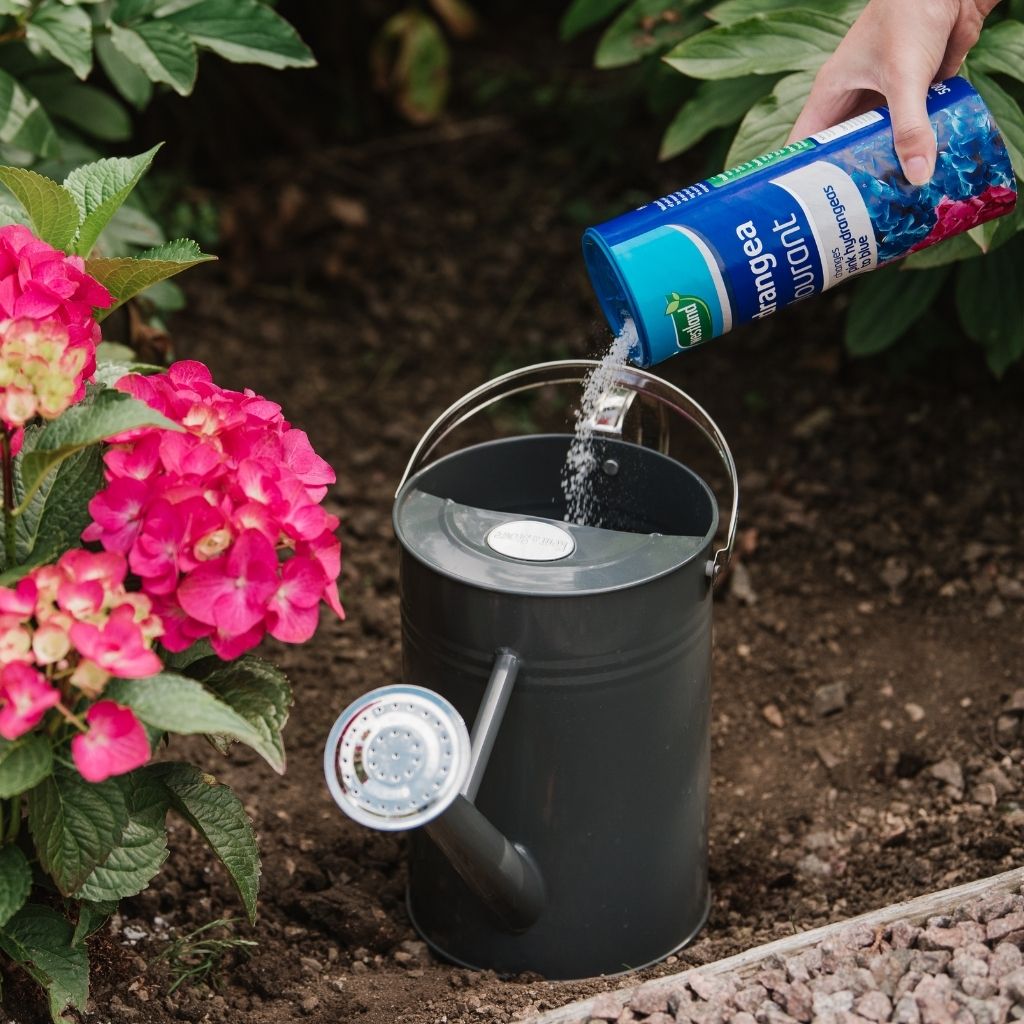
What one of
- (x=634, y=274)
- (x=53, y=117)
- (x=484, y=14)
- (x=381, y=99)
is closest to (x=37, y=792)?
(x=634, y=274)

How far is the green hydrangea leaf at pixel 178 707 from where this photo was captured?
4.10ft

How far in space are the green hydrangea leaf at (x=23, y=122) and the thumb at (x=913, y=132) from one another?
125 cm

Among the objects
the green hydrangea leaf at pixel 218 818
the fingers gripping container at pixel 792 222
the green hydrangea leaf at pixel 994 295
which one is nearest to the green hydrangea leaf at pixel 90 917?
the green hydrangea leaf at pixel 218 818

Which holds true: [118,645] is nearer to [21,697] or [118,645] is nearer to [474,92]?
[21,697]

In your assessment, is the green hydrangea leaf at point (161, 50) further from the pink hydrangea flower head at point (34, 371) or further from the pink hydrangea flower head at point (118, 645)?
the pink hydrangea flower head at point (118, 645)

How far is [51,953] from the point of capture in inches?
59.1

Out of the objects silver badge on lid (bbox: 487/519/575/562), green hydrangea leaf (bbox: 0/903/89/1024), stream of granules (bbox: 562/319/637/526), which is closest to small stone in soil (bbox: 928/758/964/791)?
stream of granules (bbox: 562/319/637/526)

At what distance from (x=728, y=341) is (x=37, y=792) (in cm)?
223

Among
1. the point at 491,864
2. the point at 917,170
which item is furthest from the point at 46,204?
the point at 917,170

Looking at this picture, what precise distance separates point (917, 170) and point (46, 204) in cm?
101

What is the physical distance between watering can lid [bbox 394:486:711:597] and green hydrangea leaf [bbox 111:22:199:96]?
0.70 meters

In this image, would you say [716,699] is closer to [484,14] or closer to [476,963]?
[476,963]

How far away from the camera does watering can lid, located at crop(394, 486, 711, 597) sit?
1647 mm

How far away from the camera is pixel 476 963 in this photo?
1844mm
